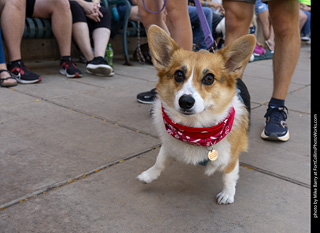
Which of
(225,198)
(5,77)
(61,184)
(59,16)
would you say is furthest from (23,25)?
(225,198)

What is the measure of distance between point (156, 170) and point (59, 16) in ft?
11.4

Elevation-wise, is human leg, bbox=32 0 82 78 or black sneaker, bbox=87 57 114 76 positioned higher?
human leg, bbox=32 0 82 78

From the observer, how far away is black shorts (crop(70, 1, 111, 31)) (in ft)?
15.8

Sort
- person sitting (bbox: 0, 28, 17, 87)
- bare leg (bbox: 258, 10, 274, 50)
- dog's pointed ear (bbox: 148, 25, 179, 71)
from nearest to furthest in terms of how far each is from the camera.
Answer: dog's pointed ear (bbox: 148, 25, 179, 71) → person sitting (bbox: 0, 28, 17, 87) → bare leg (bbox: 258, 10, 274, 50)

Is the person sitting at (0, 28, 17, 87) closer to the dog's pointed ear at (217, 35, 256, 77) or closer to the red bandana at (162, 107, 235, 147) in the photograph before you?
the red bandana at (162, 107, 235, 147)

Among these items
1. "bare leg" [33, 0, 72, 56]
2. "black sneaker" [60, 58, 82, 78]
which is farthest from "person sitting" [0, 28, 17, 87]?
"bare leg" [33, 0, 72, 56]

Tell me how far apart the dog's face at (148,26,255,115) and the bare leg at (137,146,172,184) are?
33cm

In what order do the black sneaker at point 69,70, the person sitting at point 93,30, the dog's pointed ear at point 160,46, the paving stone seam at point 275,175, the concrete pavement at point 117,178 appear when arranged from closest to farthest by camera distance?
the concrete pavement at point 117,178 < the dog's pointed ear at point 160,46 < the paving stone seam at point 275,175 < the black sneaker at point 69,70 < the person sitting at point 93,30

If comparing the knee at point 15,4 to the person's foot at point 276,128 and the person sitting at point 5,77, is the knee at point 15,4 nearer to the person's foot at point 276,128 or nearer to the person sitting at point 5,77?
the person sitting at point 5,77

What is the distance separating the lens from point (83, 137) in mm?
2639

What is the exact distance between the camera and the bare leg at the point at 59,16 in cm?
448

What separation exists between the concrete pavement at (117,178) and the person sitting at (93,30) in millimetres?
1375

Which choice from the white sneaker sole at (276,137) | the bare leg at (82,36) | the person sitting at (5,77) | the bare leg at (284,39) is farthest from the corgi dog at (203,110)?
the bare leg at (82,36)

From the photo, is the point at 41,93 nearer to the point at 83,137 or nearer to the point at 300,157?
the point at 83,137
